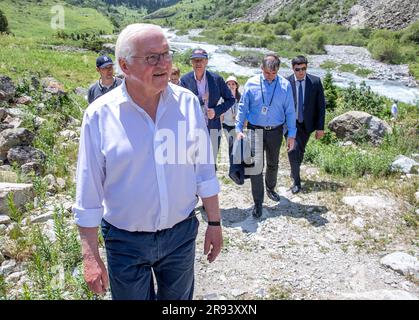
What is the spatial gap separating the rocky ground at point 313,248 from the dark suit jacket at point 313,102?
94cm

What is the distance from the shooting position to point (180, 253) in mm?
2289

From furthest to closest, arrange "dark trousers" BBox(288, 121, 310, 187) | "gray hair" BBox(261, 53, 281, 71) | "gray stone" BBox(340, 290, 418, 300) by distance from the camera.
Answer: "dark trousers" BBox(288, 121, 310, 187) → "gray hair" BBox(261, 53, 281, 71) → "gray stone" BBox(340, 290, 418, 300)

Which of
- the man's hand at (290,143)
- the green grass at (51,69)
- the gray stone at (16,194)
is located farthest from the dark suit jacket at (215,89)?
the green grass at (51,69)

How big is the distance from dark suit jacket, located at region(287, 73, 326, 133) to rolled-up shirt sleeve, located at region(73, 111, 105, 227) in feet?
13.7

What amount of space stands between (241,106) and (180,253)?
10.3ft

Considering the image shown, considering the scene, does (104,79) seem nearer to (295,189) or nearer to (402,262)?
(295,189)

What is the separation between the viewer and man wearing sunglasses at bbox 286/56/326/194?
5762 millimetres

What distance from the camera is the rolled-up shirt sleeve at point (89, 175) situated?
2.04 m

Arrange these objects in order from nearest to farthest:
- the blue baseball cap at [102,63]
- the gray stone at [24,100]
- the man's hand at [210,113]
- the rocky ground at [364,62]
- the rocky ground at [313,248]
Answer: the rocky ground at [313,248] < the man's hand at [210,113] < the blue baseball cap at [102,63] < the gray stone at [24,100] < the rocky ground at [364,62]

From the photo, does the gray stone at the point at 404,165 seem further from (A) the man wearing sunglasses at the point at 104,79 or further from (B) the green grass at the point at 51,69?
(B) the green grass at the point at 51,69

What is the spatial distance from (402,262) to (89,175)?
3241 mm

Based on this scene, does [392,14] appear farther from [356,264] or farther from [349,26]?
[356,264]

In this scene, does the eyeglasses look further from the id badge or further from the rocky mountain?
the rocky mountain

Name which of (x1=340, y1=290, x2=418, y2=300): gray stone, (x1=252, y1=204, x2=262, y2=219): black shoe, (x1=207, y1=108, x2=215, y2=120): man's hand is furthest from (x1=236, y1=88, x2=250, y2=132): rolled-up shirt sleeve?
(x1=340, y1=290, x2=418, y2=300): gray stone
